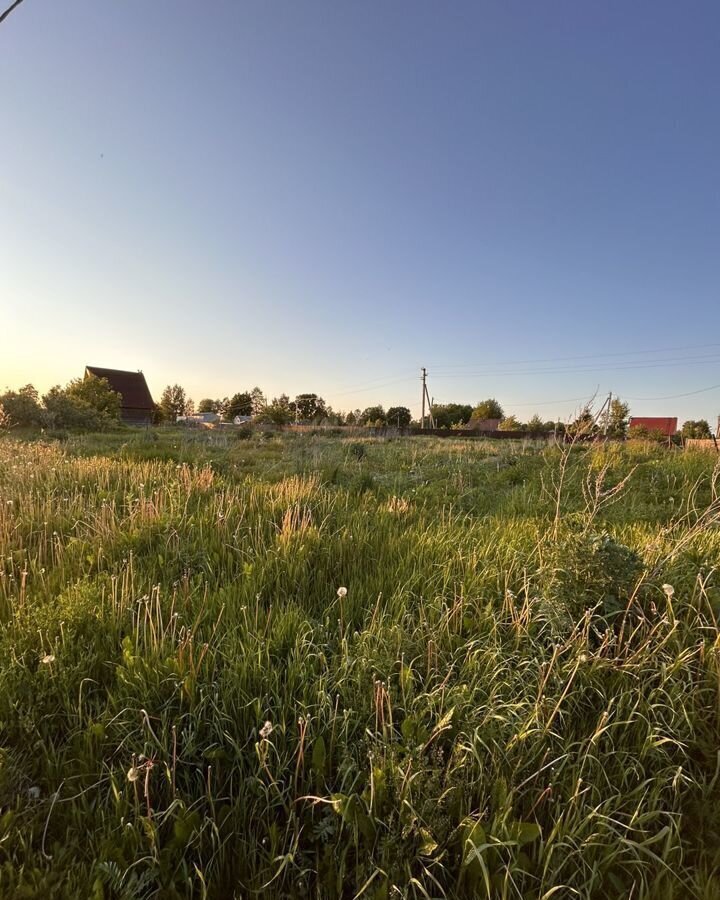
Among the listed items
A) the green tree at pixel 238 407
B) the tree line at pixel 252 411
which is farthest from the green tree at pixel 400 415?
the green tree at pixel 238 407

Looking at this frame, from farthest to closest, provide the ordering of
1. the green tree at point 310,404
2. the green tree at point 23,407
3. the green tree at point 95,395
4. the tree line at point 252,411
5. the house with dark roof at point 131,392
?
1. the green tree at point 310,404
2. the house with dark roof at point 131,392
3. the green tree at point 95,395
4. the green tree at point 23,407
5. the tree line at point 252,411

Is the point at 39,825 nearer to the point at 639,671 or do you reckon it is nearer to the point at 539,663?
the point at 539,663

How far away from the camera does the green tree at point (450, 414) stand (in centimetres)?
6669

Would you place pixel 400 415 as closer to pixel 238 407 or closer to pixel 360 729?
pixel 238 407

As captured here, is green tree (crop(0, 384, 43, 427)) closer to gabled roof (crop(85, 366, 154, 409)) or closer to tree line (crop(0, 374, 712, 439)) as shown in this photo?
tree line (crop(0, 374, 712, 439))

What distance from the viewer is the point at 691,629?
2.11m

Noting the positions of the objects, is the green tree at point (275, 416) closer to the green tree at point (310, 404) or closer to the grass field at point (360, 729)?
the green tree at point (310, 404)

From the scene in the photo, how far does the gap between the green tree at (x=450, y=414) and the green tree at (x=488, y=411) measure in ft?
5.06

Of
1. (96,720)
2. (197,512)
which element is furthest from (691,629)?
(197,512)

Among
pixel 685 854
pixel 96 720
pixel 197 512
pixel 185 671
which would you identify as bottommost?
pixel 685 854

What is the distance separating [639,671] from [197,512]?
3.50m

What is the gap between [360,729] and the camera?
1562 mm

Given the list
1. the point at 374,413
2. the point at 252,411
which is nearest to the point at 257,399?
the point at 252,411

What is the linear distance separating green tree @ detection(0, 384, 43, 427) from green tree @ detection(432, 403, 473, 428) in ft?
170
